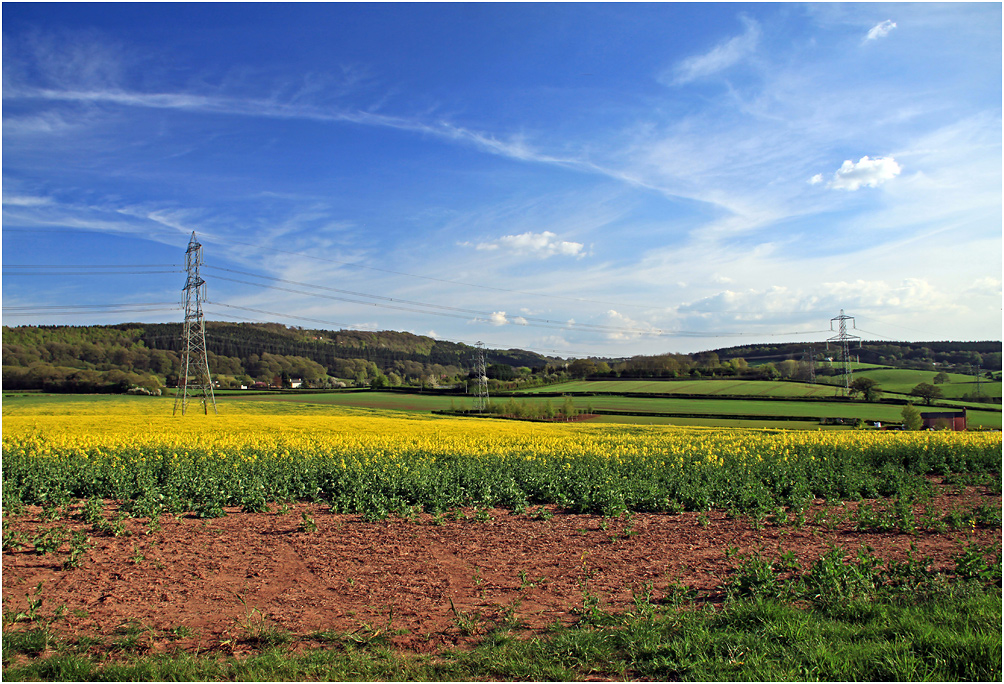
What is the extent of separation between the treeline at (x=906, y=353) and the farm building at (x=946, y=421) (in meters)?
5.00

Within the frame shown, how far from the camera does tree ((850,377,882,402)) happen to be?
208 ft

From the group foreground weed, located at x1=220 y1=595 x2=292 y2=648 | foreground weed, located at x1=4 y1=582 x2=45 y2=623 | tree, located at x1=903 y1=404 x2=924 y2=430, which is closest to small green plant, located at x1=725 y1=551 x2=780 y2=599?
foreground weed, located at x1=220 y1=595 x2=292 y2=648

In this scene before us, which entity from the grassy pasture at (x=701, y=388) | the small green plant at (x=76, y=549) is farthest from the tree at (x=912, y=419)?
the small green plant at (x=76, y=549)

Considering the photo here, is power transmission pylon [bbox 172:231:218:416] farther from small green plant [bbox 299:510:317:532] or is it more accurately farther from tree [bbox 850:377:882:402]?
tree [bbox 850:377:882:402]

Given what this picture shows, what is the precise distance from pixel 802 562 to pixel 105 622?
8.86m

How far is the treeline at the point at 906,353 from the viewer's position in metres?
49.8

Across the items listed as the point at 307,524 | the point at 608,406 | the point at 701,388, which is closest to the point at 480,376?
the point at 608,406

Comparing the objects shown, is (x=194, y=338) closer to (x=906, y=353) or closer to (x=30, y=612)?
(x=30, y=612)

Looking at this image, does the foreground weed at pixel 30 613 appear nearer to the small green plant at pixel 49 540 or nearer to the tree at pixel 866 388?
the small green plant at pixel 49 540

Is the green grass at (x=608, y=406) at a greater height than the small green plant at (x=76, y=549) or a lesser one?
lesser

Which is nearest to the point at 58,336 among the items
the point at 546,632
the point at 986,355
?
the point at 546,632

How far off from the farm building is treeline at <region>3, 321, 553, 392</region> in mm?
48651

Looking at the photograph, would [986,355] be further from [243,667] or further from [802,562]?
[243,667]

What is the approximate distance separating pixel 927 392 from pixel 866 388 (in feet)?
23.7
